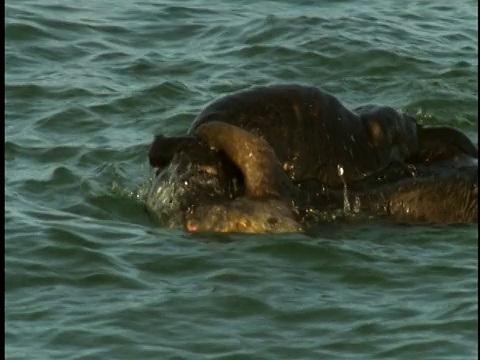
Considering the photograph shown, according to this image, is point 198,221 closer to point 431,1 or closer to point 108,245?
point 108,245

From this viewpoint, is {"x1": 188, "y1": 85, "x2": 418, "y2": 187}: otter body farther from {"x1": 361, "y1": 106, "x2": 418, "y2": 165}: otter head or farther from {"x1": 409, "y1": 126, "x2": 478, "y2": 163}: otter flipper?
{"x1": 409, "y1": 126, "x2": 478, "y2": 163}: otter flipper

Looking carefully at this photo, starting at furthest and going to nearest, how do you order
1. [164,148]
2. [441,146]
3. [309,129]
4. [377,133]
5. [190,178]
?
[441,146]
[377,133]
[309,129]
[164,148]
[190,178]

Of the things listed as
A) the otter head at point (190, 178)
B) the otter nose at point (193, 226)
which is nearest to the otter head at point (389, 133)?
the otter head at point (190, 178)

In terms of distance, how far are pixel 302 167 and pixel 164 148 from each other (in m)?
0.86

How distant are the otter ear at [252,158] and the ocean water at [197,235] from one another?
0.33m

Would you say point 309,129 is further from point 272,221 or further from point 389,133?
point 272,221

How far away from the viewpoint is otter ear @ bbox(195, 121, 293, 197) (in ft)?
30.2

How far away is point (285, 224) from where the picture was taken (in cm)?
925

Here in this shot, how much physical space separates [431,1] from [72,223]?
789cm

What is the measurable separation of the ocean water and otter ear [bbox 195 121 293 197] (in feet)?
1.07

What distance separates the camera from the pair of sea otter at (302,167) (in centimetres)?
924

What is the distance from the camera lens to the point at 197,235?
9211 millimetres

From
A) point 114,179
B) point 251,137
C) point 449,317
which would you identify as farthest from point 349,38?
point 449,317

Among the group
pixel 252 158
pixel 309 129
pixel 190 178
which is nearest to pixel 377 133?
pixel 309 129
